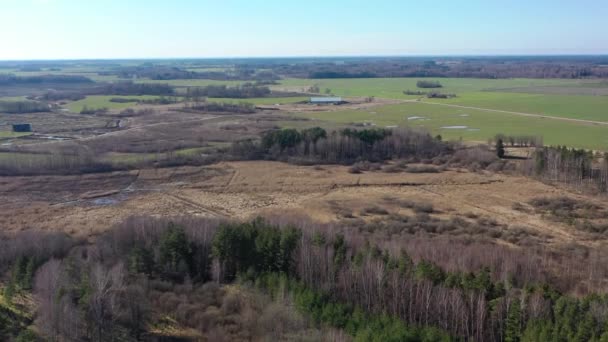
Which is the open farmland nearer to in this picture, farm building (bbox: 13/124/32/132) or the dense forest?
the dense forest

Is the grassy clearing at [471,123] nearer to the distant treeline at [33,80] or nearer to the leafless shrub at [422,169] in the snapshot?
the leafless shrub at [422,169]

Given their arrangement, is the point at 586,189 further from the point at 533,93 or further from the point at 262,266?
the point at 533,93

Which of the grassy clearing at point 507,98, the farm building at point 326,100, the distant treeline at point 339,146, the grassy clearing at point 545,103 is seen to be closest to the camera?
the distant treeline at point 339,146

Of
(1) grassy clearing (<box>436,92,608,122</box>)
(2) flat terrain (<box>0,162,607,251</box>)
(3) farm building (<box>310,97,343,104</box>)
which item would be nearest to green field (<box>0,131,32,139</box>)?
(2) flat terrain (<box>0,162,607,251</box>)

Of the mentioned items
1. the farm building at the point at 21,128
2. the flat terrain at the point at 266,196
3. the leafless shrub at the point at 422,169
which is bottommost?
the flat terrain at the point at 266,196

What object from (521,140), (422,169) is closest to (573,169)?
(422,169)

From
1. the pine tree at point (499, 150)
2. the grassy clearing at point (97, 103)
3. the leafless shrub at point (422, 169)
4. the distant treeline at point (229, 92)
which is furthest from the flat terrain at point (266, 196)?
the distant treeline at point (229, 92)

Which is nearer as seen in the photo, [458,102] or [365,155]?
[365,155]

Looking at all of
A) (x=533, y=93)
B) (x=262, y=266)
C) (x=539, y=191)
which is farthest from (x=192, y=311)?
(x=533, y=93)
